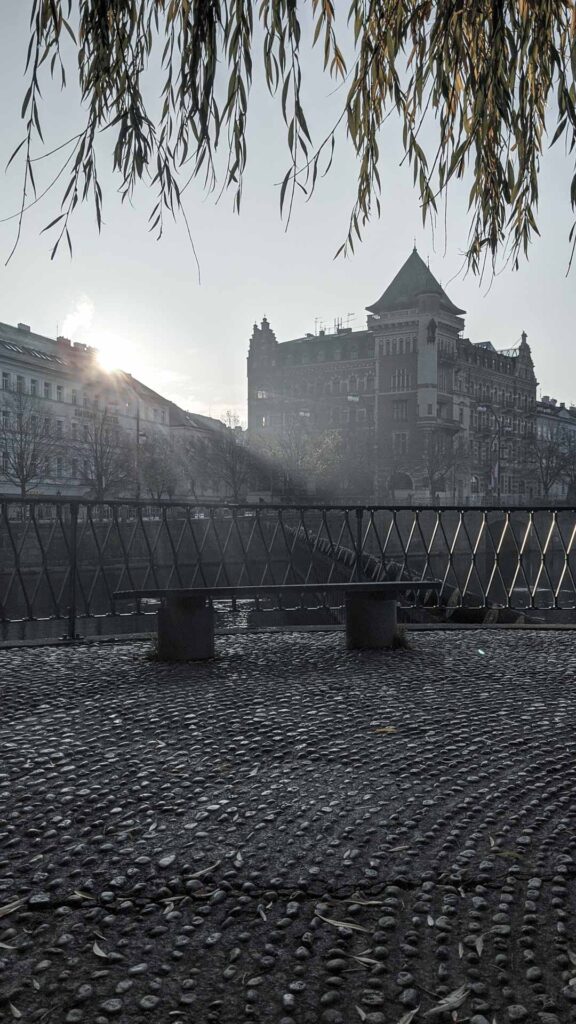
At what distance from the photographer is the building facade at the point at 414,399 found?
79.1m

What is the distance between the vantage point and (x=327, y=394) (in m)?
94.8

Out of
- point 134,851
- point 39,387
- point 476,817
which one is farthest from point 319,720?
point 39,387

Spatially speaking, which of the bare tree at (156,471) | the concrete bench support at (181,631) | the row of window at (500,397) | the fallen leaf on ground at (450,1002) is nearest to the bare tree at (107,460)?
the bare tree at (156,471)

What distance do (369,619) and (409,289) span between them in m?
83.4

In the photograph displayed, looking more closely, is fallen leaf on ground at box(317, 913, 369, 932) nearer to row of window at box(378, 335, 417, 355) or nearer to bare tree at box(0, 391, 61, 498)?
bare tree at box(0, 391, 61, 498)

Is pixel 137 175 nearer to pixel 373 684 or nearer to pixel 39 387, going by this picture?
pixel 373 684

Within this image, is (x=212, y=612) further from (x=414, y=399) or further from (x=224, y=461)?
(x=414, y=399)

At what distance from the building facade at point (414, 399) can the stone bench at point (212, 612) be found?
212ft

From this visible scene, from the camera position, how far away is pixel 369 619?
296 inches

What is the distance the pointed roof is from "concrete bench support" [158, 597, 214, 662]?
82.0 m

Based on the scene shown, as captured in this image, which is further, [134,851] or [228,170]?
[228,170]

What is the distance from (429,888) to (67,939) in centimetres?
113

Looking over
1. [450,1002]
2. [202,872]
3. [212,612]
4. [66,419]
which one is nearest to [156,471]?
[66,419]

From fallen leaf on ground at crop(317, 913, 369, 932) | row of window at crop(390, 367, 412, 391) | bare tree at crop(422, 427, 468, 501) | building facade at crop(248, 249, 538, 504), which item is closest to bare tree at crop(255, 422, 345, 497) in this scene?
building facade at crop(248, 249, 538, 504)
